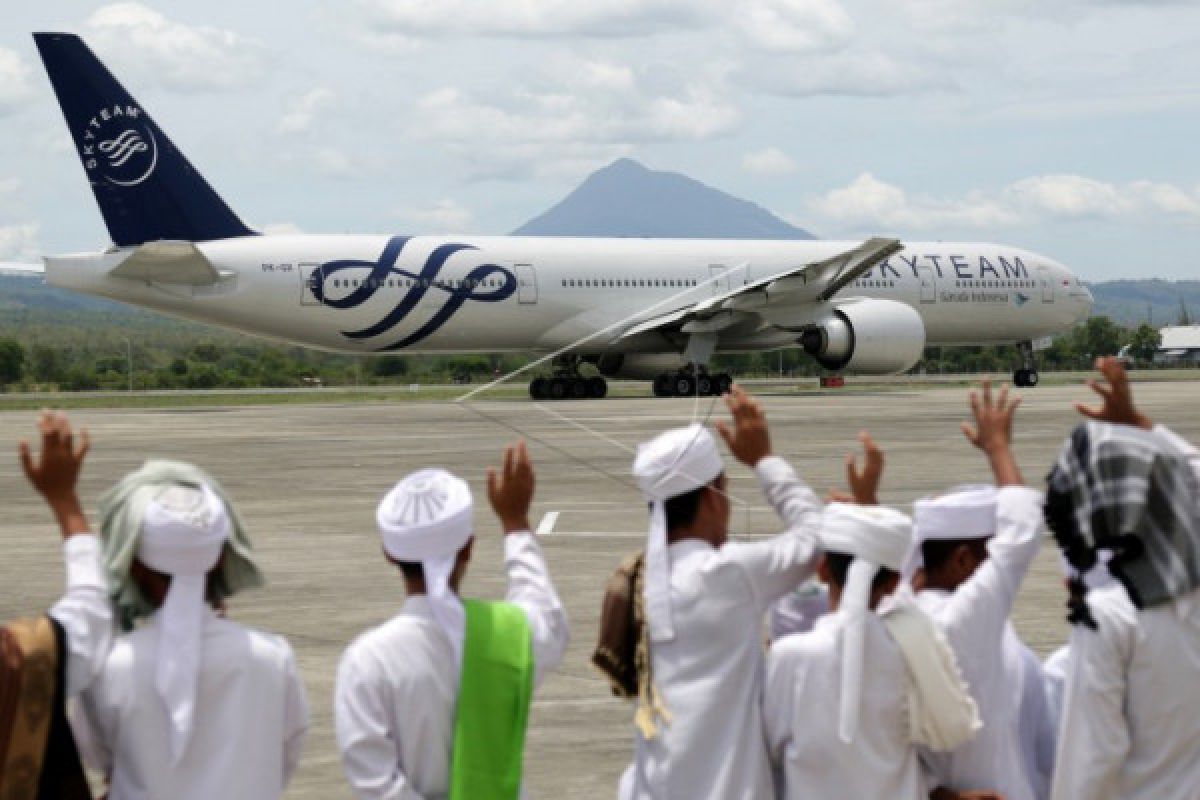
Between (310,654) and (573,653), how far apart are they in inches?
53.0

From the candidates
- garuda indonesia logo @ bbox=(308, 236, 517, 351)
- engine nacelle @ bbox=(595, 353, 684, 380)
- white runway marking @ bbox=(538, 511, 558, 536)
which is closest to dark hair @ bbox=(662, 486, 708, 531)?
white runway marking @ bbox=(538, 511, 558, 536)

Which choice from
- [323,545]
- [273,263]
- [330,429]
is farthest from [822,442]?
[273,263]

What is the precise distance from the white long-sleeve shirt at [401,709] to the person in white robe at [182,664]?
0.62 feet

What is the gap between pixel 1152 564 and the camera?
15.5ft

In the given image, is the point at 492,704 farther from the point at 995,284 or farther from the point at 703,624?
the point at 995,284

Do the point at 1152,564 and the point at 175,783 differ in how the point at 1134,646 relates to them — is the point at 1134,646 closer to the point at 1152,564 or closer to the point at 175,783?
the point at 1152,564

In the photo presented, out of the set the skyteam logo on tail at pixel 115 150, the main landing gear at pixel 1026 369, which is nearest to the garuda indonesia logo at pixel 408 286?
the skyteam logo on tail at pixel 115 150

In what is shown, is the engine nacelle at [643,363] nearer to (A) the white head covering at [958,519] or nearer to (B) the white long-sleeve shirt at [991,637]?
(A) the white head covering at [958,519]

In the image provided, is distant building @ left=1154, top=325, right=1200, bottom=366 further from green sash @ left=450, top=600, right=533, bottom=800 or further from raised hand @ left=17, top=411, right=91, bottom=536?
raised hand @ left=17, top=411, right=91, bottom=536

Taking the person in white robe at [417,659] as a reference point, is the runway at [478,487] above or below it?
below

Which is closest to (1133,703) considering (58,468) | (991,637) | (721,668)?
(991,637)

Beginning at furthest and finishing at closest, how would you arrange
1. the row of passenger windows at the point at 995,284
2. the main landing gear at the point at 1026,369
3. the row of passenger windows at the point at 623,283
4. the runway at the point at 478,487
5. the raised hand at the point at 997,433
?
1. the main landing gear at the point at 1026,369
2. the row of passenger windows at the point at 995,284
3. the row of passenger windows at the point at 623,283
4. the runway at the point at 478,487
5. the raised hand at the point at 997,433

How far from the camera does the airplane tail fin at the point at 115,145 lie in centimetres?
3706

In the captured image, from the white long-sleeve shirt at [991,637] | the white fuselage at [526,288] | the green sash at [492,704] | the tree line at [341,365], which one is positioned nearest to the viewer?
the green sash at [492,704]
